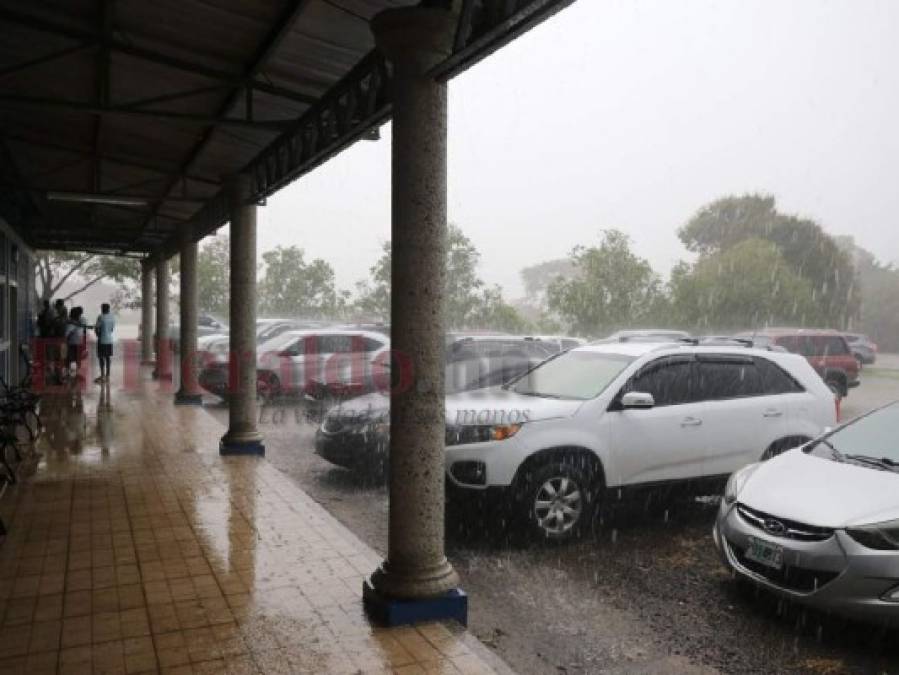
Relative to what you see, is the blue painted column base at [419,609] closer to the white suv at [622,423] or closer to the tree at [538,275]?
the white suv at [622,423]

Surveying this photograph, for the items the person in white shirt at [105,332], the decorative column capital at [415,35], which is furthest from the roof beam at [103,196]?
the decorative column capital at [415,35]

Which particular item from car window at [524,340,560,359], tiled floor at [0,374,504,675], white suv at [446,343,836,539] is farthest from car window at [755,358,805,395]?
car window at [524,340,560,359]

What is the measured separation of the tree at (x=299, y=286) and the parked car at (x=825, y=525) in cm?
4350

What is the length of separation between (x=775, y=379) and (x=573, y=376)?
206 centimetres

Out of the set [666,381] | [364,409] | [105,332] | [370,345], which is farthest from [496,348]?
[105,332]

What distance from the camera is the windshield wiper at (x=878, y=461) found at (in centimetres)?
507

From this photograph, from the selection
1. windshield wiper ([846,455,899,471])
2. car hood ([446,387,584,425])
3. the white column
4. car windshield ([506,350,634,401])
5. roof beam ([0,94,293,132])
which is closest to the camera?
windshield wiper ([846,455,899,471])

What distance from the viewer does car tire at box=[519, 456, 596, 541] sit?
244 inches

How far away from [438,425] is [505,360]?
28.1 feet

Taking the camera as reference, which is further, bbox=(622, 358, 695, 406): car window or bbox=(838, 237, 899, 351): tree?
bbox=(838, 237, 899, 351): tree

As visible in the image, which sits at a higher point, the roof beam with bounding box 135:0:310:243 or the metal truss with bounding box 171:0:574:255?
the roof beam with bounding box 135:0:310:243

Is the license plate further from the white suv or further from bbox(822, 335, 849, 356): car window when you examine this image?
bbox(822, 335, 849, 356): car window

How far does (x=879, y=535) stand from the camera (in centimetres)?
435

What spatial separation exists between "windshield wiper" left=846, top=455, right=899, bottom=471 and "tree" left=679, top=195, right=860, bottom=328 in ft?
134
